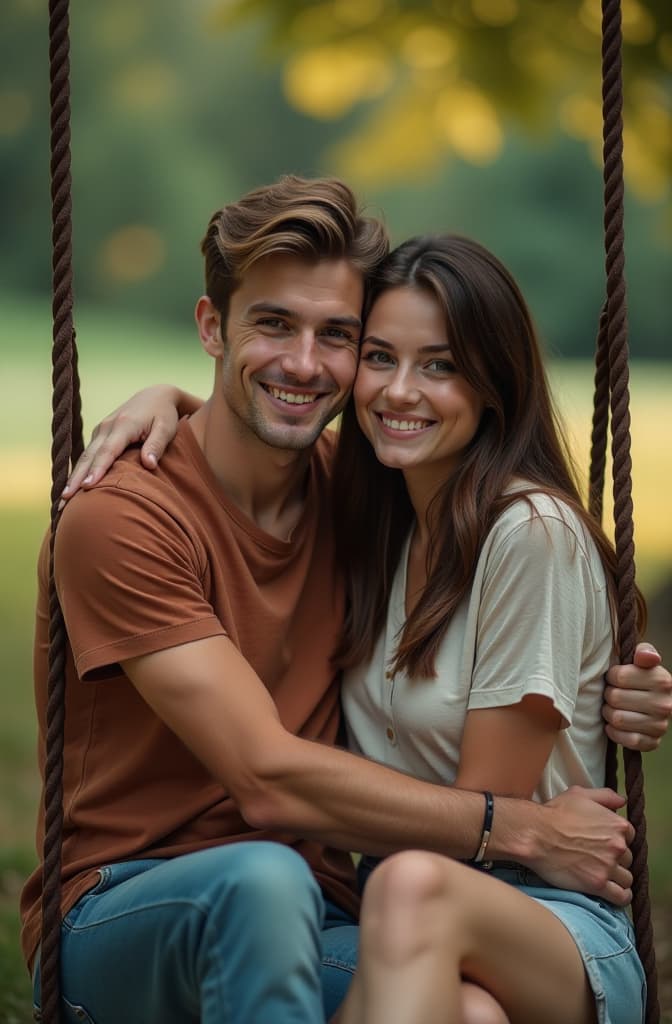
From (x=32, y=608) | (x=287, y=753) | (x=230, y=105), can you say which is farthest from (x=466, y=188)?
(x=287, y=753)

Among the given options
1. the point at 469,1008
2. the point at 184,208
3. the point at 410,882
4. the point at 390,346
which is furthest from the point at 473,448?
the point at 184,208

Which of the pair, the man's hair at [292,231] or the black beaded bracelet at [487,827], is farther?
the man's hair at [292,231]

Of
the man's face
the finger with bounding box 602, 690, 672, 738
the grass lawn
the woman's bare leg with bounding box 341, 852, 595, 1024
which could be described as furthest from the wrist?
the grass lawn

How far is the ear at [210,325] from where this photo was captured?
2666mm

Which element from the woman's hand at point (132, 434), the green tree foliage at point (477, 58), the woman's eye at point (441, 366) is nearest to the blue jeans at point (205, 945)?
the woman's hand at point (132, 434)

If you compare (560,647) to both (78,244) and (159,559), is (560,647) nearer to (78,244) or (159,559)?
(159,559)

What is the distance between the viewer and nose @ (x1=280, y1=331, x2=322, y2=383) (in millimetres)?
2490

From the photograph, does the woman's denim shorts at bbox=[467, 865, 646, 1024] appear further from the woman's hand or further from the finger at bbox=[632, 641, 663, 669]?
the woman's hand

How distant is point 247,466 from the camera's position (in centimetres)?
255

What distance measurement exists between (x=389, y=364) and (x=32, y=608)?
189 inches

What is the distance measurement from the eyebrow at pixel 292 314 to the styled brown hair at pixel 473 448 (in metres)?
0.06

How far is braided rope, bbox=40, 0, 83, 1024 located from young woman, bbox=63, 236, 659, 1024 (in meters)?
0.48

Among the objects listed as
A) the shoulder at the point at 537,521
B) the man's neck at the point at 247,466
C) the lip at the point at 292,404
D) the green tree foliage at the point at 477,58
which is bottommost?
the shoulder at the point at 537,521

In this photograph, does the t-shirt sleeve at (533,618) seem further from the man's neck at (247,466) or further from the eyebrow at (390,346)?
the man's neck at (247,466)
